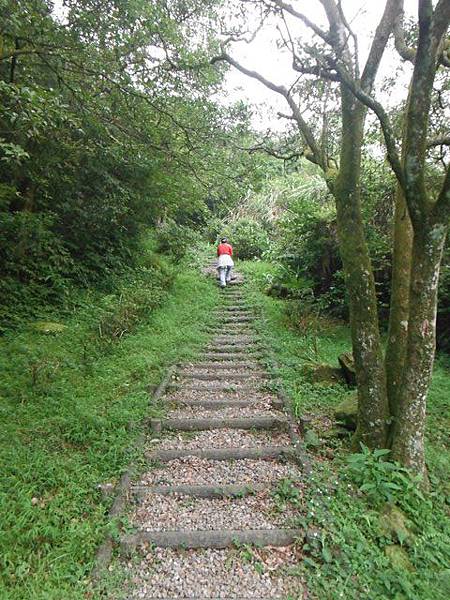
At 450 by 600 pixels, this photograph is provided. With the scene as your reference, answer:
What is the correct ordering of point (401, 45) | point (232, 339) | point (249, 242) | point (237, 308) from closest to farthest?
point (401, 45), point (232, 339), point (237, 308), point (249, 242)

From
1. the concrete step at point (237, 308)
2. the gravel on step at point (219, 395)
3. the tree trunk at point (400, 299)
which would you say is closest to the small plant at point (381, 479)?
the tree trunk at point (400, 299)

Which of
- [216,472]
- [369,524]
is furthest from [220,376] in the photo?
[369,524]

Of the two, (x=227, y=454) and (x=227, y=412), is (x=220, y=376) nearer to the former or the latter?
(x=227, y=412)

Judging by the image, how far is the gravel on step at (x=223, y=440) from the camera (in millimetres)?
3969

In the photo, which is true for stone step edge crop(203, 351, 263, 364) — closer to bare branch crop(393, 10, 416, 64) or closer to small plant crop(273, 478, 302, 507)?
small plant crop(273, 478, 302, 507)

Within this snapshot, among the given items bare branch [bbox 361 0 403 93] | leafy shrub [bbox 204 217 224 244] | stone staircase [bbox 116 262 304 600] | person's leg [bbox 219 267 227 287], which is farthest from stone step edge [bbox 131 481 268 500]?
leafy shrub [bbox 204 217 224 244]

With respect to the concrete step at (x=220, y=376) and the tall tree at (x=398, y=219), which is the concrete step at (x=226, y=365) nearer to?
the concrete step at (x=220, y=376)

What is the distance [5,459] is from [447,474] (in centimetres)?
433

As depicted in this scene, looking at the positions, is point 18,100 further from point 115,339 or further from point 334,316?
point 334,316

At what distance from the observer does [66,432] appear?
394 centimetres

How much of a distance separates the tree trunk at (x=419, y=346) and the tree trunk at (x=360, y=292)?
240mm

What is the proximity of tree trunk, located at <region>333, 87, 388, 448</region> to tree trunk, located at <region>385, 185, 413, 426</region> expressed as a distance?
198 millimetres

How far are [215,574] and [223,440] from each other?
1.57 meters

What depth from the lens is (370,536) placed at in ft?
9.20
